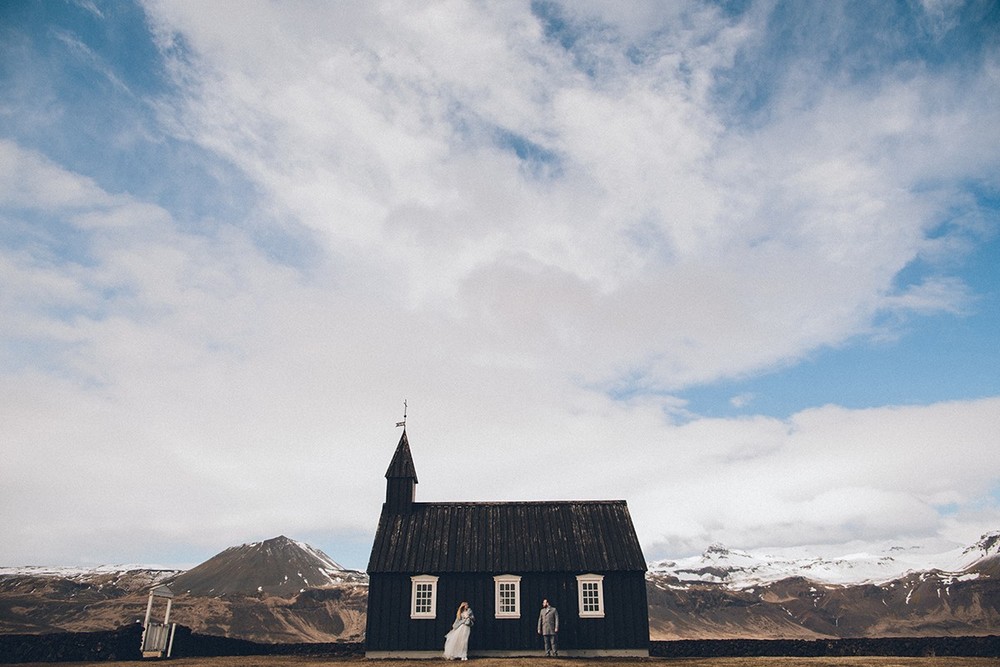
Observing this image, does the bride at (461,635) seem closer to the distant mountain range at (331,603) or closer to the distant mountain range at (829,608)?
the distant mountain range at (331,603)

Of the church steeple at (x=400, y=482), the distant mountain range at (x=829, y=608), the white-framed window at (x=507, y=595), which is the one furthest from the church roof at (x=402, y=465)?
the distant mountain range at (x=829, y=608)

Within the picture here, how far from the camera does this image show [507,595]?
3086 centimetres

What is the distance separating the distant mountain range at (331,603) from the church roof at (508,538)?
58.3m

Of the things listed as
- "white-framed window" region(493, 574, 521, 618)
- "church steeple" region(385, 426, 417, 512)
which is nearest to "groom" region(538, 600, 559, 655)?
"white-framed window" region(493, 574, 521, 618)

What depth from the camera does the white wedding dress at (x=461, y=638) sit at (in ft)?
87.8

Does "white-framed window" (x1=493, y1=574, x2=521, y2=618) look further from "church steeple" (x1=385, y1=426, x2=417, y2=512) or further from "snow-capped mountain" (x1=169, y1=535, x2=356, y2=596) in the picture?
"snow-capped mountain" (x1=169, y1=535, x2=356, y2=596)

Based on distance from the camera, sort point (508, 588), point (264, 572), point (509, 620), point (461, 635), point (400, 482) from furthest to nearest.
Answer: point (264, 572), point (400, 482), point (508, 588), point (509, 620), point (461, 635)

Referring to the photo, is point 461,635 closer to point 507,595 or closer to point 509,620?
point 509,620

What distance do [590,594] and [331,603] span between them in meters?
81.4

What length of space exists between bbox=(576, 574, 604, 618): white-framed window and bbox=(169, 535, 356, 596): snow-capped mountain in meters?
98.1

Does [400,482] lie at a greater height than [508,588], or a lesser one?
greater

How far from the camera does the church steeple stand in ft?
115

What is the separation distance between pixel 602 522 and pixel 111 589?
107714 mm

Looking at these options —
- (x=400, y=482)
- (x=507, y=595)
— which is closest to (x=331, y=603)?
(x=400, y=482)
